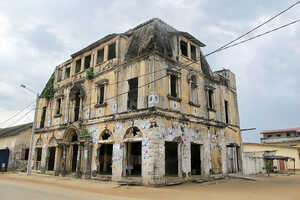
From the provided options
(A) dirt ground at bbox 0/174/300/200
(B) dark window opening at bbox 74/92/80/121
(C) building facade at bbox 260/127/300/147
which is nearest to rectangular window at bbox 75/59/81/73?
(B) dark window opening at bbox 74/92/80/121

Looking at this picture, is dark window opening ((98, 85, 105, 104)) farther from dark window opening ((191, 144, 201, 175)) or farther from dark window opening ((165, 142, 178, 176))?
dark window opening ((191, 144, 201, 175))

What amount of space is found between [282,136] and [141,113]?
140 feet

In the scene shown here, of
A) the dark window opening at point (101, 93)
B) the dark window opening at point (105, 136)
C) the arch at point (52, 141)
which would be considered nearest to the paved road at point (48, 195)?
the dark window opening at point (105, 136)

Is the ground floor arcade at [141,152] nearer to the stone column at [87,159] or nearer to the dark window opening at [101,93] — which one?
the stone column at [87,159]

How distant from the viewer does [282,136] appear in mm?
46062

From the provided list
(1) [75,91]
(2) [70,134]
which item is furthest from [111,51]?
(2) [70,134]

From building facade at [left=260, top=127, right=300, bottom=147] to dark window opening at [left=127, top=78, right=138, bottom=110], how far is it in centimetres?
3927

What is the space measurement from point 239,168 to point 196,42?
12991 millimetres

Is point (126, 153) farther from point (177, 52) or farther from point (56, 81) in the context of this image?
point (56, 81)

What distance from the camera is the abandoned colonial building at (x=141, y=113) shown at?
559 inches

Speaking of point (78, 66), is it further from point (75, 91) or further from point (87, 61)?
point (75, 91)

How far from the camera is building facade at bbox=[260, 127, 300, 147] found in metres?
44.0

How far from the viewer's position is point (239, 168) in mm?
22156

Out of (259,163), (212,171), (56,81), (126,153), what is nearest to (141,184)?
(126,153)
